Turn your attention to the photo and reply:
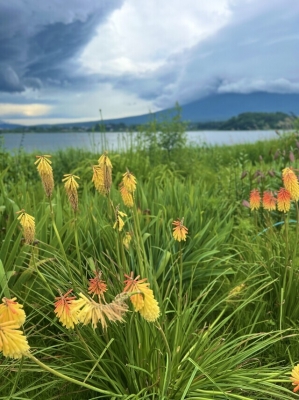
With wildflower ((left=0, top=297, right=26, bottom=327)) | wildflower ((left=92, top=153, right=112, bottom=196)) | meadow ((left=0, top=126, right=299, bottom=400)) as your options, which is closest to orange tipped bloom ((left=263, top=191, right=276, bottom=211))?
meadow ((left=0, top=126, right=299, bottom=400))

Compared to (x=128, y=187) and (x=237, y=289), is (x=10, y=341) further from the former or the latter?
(x=237, y=289)

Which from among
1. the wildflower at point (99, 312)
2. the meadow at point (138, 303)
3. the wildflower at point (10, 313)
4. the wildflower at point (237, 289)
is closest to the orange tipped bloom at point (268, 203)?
the meadow at point (138, 303)

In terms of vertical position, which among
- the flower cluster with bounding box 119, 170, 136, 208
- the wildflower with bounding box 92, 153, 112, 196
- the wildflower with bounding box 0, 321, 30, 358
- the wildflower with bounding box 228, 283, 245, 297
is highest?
the wildflower with bounding box 92, 153, 112, 196

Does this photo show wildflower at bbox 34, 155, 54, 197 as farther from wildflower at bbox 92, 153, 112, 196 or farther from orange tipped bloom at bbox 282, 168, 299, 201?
orange tipped bloom at bbox 282, 168, 299, 201

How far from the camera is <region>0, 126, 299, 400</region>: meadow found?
1.60m

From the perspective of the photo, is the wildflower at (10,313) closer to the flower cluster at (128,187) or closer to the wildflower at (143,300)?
the wildflower at (143,300)

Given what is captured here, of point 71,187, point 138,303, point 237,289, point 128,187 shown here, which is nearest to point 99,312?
point 138,303

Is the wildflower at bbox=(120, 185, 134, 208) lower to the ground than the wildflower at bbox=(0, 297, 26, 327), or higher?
higher

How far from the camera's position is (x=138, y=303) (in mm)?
1222

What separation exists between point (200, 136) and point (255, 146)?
6.17 ft

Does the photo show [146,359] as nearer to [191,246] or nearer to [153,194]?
[191,246]

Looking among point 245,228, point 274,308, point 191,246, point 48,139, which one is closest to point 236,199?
point 245,228

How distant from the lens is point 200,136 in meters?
13.6

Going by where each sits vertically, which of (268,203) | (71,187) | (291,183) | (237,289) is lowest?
(237,289)
